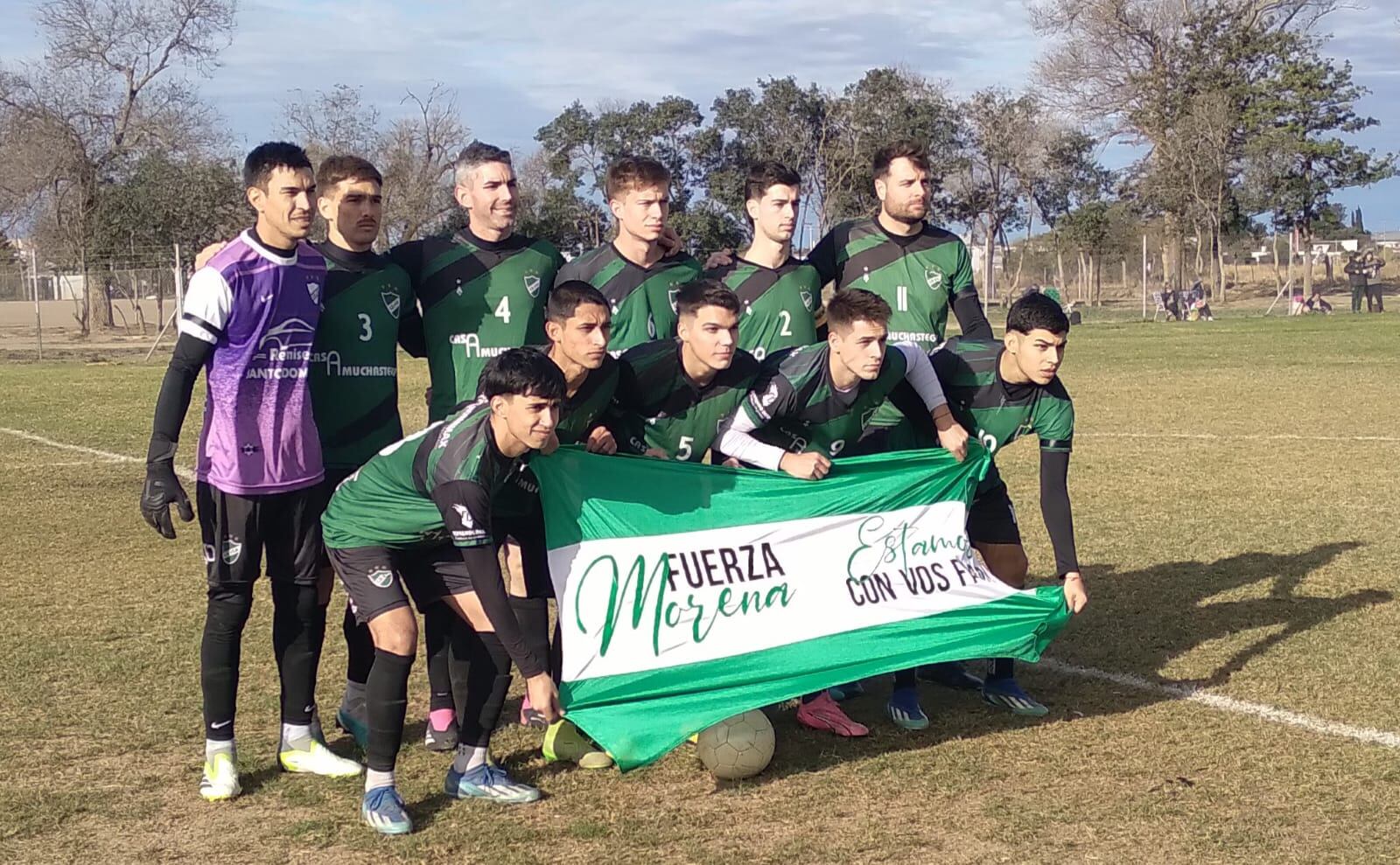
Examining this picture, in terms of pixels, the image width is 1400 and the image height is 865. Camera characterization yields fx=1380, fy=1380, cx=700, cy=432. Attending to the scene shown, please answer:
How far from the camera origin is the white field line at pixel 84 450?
43.8ft

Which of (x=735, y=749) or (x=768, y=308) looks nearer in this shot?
(x=735, y=749)

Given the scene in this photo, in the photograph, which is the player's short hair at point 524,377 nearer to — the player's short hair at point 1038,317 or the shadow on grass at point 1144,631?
the shadow on grass at point 1144,631

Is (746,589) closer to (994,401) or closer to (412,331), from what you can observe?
(994,401)

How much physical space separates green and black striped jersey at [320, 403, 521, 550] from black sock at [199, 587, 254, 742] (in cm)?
48

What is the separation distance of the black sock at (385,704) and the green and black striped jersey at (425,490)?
415 millimetres

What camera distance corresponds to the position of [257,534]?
5.07 metres

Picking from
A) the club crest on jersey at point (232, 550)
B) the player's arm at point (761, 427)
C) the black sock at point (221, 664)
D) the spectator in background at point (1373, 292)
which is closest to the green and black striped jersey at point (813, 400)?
the player's arm at point (761, 427)

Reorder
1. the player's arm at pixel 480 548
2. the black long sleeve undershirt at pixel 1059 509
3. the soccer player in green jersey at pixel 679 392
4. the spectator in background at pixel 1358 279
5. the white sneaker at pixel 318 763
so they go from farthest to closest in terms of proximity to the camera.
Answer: the spectator in background at pixel 1358 279 → the black long sleeve undershirt at pixel 1059 509 → the soccer player in green jersey at pixel 679 392 → the white sneaker at pixel 318 763 → the player's arm at pixel 480 548

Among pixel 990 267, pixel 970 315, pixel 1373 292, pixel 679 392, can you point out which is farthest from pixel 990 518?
pixel 990 267

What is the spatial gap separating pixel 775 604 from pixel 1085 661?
2111mm

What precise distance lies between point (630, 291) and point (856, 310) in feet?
3.72

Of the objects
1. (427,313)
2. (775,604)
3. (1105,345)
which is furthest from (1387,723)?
(1105,345)

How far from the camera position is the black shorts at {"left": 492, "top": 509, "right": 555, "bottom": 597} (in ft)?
17.9

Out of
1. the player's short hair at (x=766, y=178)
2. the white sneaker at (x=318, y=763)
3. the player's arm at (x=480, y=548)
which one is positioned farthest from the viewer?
the player's short hair at (x=766, y=178)
